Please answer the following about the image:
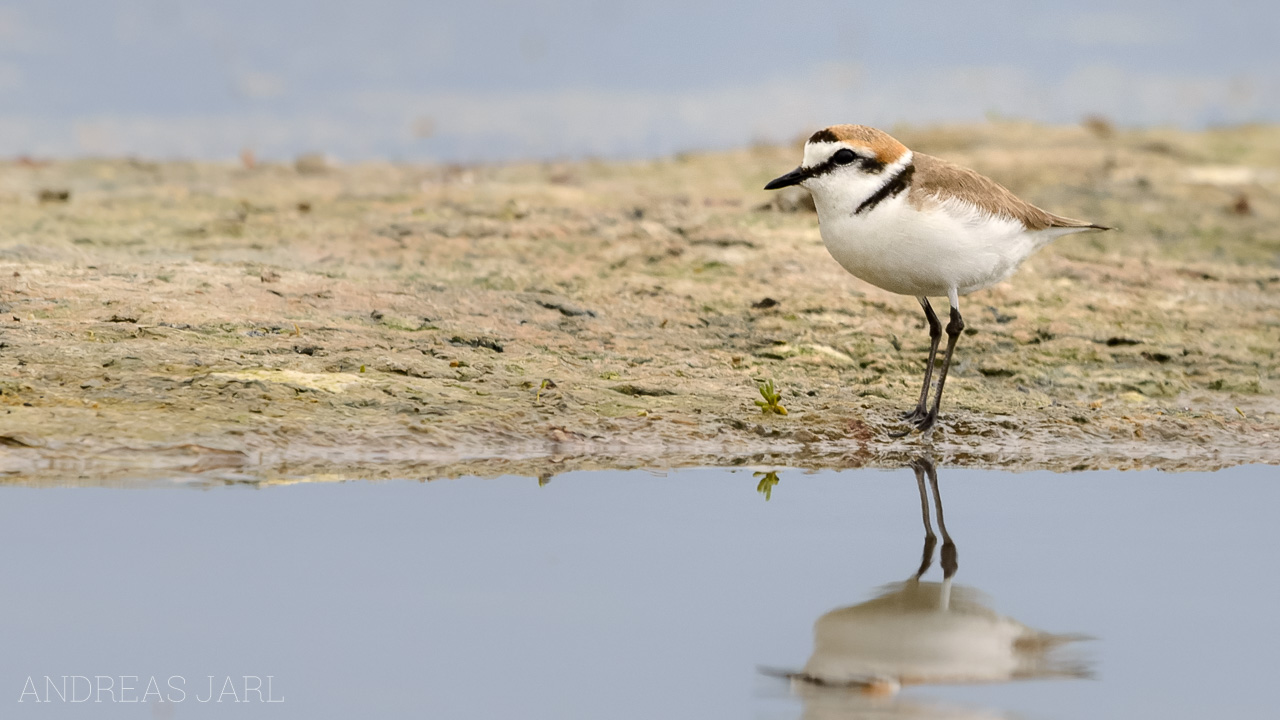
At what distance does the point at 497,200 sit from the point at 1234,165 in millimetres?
10190

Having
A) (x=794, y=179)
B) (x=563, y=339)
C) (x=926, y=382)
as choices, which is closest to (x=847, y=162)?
(x=794, y=179)

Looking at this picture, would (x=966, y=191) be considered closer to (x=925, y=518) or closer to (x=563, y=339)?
(x=925, y=518)

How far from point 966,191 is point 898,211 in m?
0.43

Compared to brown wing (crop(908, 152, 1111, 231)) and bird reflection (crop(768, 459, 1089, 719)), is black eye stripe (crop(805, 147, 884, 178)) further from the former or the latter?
bird reflection (crop(768, 459, 1089, 719))

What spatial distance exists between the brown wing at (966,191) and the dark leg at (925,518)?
1222mm

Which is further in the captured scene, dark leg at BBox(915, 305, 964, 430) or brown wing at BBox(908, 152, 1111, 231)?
dark leg at BBox(915, 305, 964, 430)

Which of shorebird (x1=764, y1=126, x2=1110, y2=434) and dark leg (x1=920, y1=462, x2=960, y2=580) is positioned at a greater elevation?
shorebird (x1=764, y1=126, x2=1110, y2=434)

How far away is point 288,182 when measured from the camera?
15023 millimetres

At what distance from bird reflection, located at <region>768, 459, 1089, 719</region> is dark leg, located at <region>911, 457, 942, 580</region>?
0.73 ft

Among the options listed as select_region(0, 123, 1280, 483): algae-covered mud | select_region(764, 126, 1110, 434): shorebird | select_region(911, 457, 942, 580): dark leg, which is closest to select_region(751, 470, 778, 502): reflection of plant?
select_region(0, 123, 1280, 483): algae-covered mud

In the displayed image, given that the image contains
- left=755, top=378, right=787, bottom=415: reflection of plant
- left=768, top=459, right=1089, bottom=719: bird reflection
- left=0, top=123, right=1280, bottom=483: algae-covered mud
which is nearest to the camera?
left=768, top=459, right=1089, bottom=719: bird reflection

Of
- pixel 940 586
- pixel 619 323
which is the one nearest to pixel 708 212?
pixel 619 323

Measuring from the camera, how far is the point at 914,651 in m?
3.95

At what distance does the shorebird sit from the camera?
639 cm
